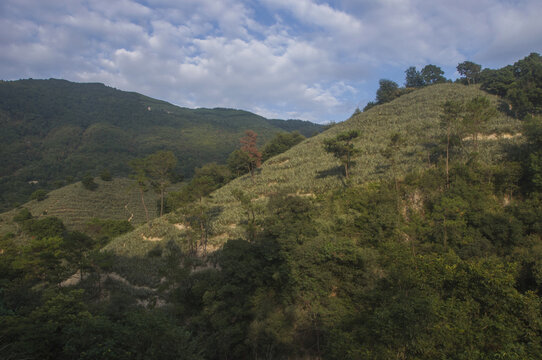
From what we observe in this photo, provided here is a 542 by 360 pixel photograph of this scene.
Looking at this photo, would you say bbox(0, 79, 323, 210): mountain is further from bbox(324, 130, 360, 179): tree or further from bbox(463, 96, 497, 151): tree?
bbox(463, 96, 497, 151): tree

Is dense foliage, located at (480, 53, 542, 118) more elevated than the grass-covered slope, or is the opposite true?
dense foliage, located at (480, 53, 542, 118)

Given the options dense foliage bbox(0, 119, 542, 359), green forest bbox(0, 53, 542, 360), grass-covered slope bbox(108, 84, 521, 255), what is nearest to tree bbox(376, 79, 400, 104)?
grass-covered slope bbox(108, 84, 521, 255)

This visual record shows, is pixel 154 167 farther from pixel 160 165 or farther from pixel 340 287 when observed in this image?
pixel 340 287

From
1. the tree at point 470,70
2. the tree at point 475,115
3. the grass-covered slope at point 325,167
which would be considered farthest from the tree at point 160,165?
the tree at point 470,70

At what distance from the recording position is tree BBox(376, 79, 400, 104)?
268 feet

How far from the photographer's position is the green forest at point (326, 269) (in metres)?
8.40

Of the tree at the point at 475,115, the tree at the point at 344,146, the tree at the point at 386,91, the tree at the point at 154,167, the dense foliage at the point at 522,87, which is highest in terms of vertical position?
the tree at the point at 386,91

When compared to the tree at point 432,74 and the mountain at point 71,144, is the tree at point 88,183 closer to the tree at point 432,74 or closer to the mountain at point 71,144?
the mountain at point 71,144

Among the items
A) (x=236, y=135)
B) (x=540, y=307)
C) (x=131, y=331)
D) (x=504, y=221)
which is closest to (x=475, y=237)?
(x=504, y=221)

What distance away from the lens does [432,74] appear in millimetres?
89188

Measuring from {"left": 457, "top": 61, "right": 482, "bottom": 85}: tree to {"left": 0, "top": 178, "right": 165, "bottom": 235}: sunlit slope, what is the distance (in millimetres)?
97646

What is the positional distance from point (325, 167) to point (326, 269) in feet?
85.6

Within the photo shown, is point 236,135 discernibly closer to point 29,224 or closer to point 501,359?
point 29,224

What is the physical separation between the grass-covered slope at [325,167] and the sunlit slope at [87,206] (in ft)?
65.0
